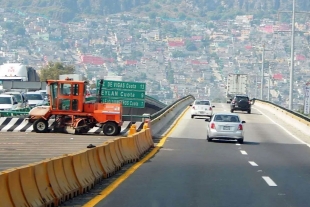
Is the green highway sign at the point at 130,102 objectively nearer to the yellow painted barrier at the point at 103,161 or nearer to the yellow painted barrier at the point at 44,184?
the yellow painted barrier at the point at 103,161

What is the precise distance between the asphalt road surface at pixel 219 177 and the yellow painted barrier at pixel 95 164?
64 cm

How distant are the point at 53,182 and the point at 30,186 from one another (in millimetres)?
1407

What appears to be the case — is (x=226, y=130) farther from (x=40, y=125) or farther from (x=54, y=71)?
(x=54, y=71)

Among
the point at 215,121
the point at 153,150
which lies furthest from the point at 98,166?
the point at 215,121

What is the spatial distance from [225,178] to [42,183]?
7106mm

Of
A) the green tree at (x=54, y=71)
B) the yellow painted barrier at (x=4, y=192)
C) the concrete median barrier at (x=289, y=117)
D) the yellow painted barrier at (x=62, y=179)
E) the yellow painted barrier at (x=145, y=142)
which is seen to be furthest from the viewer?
the green tree at (x=54, y=71)

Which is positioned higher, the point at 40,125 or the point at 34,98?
the point at 40,125

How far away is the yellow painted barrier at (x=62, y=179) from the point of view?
15852 millimetres

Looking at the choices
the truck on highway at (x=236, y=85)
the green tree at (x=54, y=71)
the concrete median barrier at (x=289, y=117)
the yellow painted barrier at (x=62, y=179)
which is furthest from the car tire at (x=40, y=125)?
the green tree at (x=54, y=71)

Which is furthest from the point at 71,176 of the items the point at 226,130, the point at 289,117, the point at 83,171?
the point at 289,117

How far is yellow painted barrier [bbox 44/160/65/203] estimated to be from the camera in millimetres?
15271

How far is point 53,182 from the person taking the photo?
1548 cm

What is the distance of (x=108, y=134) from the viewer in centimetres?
3944

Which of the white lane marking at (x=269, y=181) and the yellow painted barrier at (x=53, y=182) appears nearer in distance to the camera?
the yellow painted barrier at (x=53, y=182)
